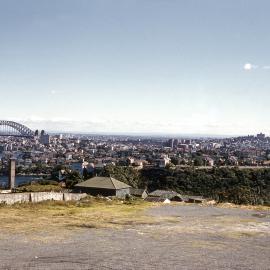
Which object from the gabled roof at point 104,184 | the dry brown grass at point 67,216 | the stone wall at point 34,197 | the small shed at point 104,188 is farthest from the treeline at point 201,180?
the dry brown grass at point 67,216

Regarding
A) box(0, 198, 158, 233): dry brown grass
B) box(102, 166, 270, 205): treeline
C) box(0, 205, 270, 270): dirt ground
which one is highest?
box(0, 205, 270, 270): dirt ground

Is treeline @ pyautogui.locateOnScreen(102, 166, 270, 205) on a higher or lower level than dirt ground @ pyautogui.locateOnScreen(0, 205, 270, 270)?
lower

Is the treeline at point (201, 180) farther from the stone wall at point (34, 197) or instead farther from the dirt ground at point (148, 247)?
the dirt ground at point (148, 247)

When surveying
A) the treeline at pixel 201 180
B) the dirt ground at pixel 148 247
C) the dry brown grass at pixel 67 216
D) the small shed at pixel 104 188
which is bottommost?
the treeline at pixel 201 180

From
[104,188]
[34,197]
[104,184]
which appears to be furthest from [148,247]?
[104,184]

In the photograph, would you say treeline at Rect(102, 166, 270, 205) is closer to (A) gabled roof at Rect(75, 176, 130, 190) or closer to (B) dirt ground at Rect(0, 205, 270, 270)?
(A) gabled roof at Rect(75, 176, 130, 190)

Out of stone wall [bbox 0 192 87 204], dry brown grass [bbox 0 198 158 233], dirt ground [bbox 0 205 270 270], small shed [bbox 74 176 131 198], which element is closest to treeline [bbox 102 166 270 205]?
small shed [bbox 74 176 131 198]

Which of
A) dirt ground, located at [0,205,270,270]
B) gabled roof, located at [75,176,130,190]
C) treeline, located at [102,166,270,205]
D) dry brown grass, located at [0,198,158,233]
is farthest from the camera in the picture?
treeline, located at [102,166,270,205]
